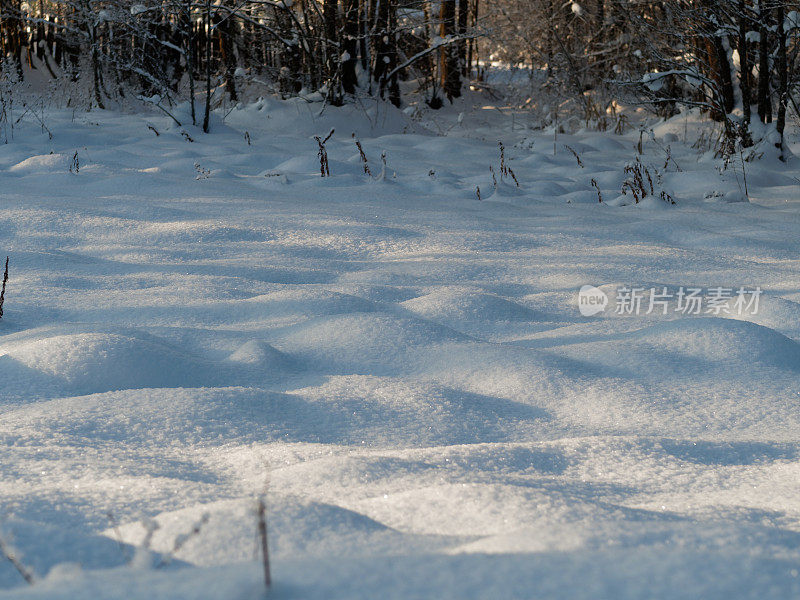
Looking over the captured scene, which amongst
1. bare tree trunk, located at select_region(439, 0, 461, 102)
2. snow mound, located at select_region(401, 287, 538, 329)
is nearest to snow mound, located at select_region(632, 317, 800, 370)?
snow mound, located at select_region(401, 287, 538, 329)

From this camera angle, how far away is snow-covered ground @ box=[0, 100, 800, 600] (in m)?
0.80

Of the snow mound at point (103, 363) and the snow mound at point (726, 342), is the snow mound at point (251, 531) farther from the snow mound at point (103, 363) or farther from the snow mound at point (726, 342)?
the snow mound at point (726, 342)

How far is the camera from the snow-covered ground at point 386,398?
31.4 inches

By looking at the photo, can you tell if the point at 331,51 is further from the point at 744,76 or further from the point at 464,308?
the point at 464,308

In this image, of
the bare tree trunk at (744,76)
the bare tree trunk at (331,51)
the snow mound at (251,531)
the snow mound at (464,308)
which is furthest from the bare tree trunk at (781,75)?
the snow mound at (251,531)

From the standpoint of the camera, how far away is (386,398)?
5.57 ft

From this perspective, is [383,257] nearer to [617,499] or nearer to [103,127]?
[617,499]

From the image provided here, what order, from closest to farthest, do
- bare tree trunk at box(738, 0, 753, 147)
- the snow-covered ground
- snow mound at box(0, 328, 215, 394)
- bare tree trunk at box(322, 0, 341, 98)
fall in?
the snow-covered ground → snow mound at box(0, 328, 215, 394) → bare tree trunk at box(738, 0, 753, 147) → bare tree trunk at box(322, 0, 341, 98)

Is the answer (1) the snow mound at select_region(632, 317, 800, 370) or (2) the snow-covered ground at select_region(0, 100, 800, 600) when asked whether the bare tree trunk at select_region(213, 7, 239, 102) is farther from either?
(1) the snow mound at select_region(632, 317, 800, 370)

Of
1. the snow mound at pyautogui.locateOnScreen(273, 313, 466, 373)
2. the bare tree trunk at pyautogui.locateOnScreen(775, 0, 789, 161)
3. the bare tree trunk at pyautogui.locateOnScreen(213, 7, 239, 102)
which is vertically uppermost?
the bare tree trunk at pyautogui.locateOnScreen(213, 7, 239, 102)

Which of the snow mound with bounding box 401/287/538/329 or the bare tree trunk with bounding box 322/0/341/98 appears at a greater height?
the bare tree trunk with bounding box 322/0/341/98

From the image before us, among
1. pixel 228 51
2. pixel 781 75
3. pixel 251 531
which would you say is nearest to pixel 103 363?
pixel 251 531

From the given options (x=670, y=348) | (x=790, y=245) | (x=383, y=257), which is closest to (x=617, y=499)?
(x=670, y=348)

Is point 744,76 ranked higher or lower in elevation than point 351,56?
lower
